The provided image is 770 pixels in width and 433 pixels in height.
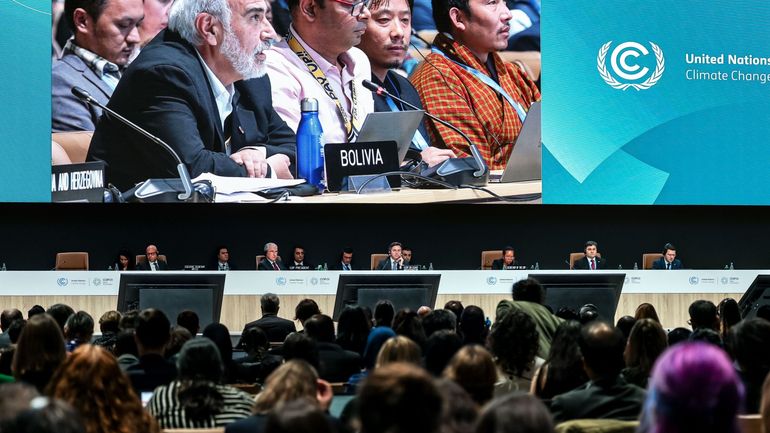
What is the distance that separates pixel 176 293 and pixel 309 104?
419 centimetres

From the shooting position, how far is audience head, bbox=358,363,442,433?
6.15 feet

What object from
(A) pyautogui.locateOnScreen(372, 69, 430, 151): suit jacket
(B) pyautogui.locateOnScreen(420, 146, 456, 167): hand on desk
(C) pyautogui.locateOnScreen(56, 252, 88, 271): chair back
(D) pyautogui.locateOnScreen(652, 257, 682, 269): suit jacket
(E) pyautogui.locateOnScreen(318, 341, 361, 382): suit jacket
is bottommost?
(E) pyautogui.locateOnScreen(318, 341, 361, 382): suit jacket

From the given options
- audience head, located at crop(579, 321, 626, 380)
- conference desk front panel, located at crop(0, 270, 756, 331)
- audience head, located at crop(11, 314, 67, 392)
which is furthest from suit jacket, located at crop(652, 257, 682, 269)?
audience head, located at crop(11, 314, 67, 392)

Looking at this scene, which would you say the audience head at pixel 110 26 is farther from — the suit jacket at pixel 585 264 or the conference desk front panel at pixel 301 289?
the suit jacket at pixel 585 264

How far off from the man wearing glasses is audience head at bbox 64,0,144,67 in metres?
1.43

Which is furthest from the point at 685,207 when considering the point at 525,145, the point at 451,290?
the point at 451,290

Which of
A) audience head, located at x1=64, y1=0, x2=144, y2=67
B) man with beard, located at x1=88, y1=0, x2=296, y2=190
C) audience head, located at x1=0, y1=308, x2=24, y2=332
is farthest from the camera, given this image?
man with beard, located at x1=88, y1=0, x2=296, y2=190

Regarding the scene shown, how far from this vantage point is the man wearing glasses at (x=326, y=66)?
11.2 meters

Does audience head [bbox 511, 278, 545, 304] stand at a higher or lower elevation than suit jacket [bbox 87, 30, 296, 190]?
lower

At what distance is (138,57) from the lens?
10938mm

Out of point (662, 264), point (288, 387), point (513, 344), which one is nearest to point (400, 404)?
point (288, 387)

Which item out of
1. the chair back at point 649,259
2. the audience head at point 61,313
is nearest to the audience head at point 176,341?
the audience head at point 61,313

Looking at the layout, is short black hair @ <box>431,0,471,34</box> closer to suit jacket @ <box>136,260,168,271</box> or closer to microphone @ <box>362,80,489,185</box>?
microphone @ <box>362,80,489,185</box>

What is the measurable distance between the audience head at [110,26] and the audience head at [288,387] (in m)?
8.63
